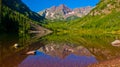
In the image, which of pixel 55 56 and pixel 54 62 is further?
pixel 55 56

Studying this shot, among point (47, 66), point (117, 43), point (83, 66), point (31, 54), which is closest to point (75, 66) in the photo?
point (83, 66)

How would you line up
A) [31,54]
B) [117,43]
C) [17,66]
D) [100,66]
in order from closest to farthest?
1. [100,66]
2. [17,66]
3. [31,54]
4. [117,43]

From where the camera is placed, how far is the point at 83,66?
57.8 metres

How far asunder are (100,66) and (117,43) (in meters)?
74.0

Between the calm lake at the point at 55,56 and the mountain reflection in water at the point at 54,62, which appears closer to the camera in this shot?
the mountain reflection in water at the point at 54,62

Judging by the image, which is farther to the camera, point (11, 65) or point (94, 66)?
point (11, 65)

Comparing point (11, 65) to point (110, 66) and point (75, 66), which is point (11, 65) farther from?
point (110, 66)

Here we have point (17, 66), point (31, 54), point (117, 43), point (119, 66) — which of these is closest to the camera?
point (119, 66)

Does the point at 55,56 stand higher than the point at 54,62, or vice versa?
the point at 54,62

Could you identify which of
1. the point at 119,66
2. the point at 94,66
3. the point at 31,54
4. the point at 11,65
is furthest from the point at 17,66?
the point at 31,54

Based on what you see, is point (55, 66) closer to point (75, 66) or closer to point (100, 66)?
point (75, 66)

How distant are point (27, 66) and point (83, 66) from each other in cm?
1146

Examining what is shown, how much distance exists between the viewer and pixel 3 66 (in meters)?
55.8

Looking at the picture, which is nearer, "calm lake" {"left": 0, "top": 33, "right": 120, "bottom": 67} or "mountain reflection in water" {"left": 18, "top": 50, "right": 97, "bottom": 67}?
"mountain reflection in water" {"left": 18, "top": 50, "right": 97, "bottom": 67}
